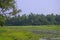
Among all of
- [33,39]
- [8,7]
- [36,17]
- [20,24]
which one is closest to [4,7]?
[8,7]

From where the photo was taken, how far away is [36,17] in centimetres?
10775

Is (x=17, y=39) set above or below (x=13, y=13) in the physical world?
below

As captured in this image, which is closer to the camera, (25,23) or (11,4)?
(11,4)

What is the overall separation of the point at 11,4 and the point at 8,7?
0.60 metres

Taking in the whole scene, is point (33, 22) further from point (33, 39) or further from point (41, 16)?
point (33, 39)

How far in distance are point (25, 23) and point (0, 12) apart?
72.7 meters

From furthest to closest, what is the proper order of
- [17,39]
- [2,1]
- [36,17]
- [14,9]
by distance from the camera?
[36,17] → [14,9] → [2,1] → [17,39]

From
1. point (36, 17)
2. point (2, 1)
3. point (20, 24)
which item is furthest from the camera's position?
point (36, 17)

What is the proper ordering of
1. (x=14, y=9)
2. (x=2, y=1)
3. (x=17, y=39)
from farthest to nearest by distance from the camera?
(x=14, y=9) → (x=2, y=1) → (x=17, y=39)

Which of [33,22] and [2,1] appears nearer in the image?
[2,1]

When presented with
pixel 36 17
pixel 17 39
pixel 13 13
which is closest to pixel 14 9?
pixel 13 13

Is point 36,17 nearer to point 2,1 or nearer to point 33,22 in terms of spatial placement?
point 33,22

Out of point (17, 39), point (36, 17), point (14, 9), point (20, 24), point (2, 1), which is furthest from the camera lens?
point (36, 17)

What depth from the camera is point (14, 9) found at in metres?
30.1
